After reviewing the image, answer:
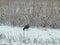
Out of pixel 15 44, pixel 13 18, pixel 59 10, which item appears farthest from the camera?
pixel 13 18

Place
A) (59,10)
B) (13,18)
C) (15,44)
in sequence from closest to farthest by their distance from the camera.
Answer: (15,44)
(59,10)
(13,18)

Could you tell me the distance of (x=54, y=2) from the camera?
12172 mm

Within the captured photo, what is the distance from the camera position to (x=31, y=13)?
12.4 metres

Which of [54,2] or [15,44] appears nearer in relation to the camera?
[15,44]

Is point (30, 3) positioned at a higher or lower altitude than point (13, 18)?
higher

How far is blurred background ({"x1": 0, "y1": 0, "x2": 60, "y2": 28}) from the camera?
476 inches

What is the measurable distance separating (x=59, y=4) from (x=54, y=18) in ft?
2.96

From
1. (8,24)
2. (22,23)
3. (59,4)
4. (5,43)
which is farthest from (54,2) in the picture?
(5,43)

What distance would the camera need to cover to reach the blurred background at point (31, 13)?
1208cm

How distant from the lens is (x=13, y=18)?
12734 mm

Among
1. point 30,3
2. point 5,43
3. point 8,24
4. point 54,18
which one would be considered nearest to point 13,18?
point 8,24

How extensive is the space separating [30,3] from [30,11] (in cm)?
51

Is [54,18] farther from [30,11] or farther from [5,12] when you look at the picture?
[5,12]

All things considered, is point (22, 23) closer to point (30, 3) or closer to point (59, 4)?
point (30, 3)
